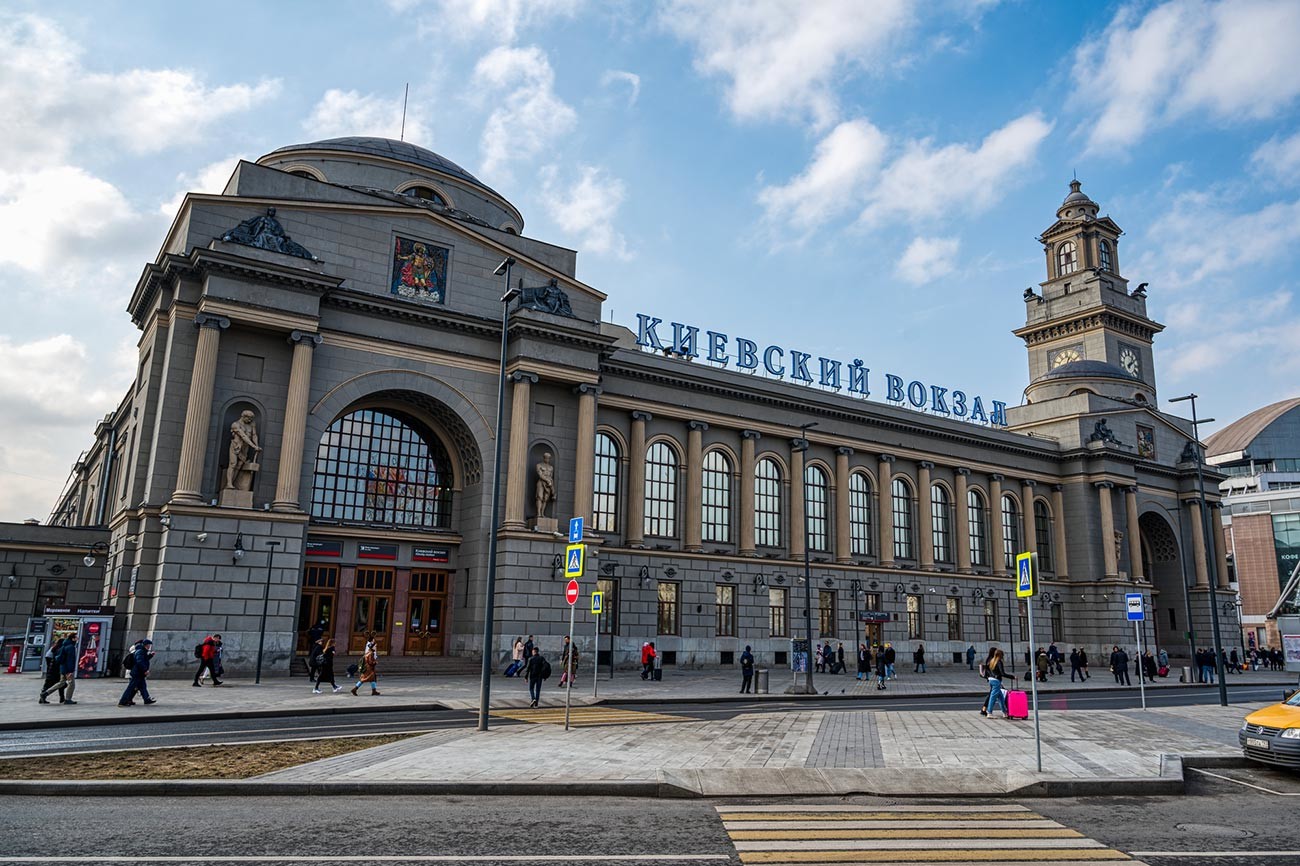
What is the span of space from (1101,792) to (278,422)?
102 ft

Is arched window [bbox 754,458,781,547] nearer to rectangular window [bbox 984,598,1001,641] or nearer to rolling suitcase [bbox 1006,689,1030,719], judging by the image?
rectangular window [bbox 984,598,1001,641]

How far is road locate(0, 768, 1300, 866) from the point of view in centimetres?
870

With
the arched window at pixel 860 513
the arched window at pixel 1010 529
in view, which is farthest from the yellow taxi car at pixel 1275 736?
the arched window at pixel 1010 529

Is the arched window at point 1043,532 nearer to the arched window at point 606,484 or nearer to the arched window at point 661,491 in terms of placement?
the arched window at point 661,491

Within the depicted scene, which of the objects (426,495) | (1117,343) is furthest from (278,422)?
(1117,343)

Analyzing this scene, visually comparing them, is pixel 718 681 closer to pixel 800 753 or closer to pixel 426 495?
pixel 426 495

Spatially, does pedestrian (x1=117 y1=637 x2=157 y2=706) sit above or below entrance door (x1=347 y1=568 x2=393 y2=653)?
below

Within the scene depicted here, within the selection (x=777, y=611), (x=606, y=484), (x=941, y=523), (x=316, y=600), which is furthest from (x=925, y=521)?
(x=316, y=600)

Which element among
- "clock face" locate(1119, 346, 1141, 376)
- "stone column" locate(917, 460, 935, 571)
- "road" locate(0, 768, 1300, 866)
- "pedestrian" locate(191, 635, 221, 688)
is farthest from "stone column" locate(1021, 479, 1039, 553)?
"road" locate(0, 768, 1300, 866)

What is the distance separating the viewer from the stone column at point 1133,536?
65.8m

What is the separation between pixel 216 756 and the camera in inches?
566

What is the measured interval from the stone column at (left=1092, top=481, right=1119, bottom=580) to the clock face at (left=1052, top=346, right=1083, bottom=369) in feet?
65.7

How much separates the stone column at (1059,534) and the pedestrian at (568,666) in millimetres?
42646

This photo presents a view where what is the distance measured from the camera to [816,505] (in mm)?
54188
